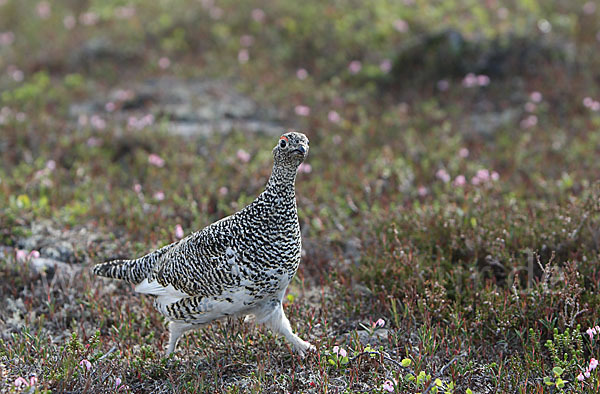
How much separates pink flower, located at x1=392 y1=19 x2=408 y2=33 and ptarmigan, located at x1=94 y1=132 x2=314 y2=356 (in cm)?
694

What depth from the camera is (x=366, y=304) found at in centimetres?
500

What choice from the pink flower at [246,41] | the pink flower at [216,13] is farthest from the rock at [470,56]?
the pink flower at [216,13]

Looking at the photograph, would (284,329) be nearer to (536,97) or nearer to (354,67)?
(536,97)

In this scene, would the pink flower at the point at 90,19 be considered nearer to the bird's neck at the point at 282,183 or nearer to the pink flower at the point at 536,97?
the pink flower at the point at 536,97

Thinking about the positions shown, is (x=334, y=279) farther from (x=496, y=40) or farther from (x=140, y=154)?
(x=496, y=40)

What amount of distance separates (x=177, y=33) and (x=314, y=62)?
8.85 feet

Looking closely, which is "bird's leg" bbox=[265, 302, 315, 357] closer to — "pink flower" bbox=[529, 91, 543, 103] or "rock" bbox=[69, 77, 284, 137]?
"rock" bbox=[69, 77, 284, 137]

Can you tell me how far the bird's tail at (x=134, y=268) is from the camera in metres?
4.60

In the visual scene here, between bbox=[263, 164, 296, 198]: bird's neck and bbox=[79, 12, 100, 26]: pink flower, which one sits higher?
bbox=[263, 164, 296, 198]: bird's neck

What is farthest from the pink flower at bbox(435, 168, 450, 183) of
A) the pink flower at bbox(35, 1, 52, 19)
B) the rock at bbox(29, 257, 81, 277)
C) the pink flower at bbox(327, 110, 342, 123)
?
the pink flower at bbox(35, 1, 52, 19)

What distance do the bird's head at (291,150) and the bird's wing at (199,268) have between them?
571 millimetres

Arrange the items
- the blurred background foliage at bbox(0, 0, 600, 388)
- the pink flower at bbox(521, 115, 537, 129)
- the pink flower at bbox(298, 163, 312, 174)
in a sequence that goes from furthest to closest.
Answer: the pink flower at bbox(521, 115, 537, 129)
the pink flower at bbox(298, 163, 312, 174)
the blurred background foliage at bbox(0, 0, 600, 388)

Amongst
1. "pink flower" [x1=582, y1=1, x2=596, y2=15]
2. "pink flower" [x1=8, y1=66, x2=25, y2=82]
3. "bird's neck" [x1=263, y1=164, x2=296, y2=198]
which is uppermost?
"bird's neck" [x1=263, y1=164, x2=296, y2=198]

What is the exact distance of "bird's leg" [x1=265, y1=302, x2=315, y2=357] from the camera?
427 cm
